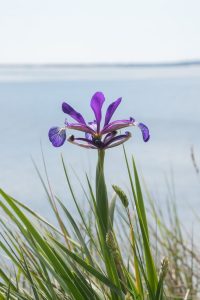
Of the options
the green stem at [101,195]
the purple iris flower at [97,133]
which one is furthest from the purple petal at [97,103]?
the green stem at [101,195]

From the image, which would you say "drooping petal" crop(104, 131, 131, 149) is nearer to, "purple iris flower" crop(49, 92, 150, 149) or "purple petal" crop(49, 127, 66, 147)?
"purple iris flower" crop(49, 92, 150, 149)

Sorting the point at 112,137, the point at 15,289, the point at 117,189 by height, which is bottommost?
the point at 15,289

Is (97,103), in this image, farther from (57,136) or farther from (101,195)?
(101,195)

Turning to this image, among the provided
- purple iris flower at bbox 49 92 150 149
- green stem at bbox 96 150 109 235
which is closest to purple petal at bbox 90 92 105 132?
purple iris flower at bbox 49 92 150 149

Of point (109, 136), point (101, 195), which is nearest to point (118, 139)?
point (109, 136)

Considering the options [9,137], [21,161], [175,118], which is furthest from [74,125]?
[175,118]

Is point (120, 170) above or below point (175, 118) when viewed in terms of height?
below

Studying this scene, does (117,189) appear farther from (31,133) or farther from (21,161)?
(31,133)

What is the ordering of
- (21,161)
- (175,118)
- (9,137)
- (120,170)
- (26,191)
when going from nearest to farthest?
(26,191) < (120,170) < (21,161) < (9,137) < (175,118)
